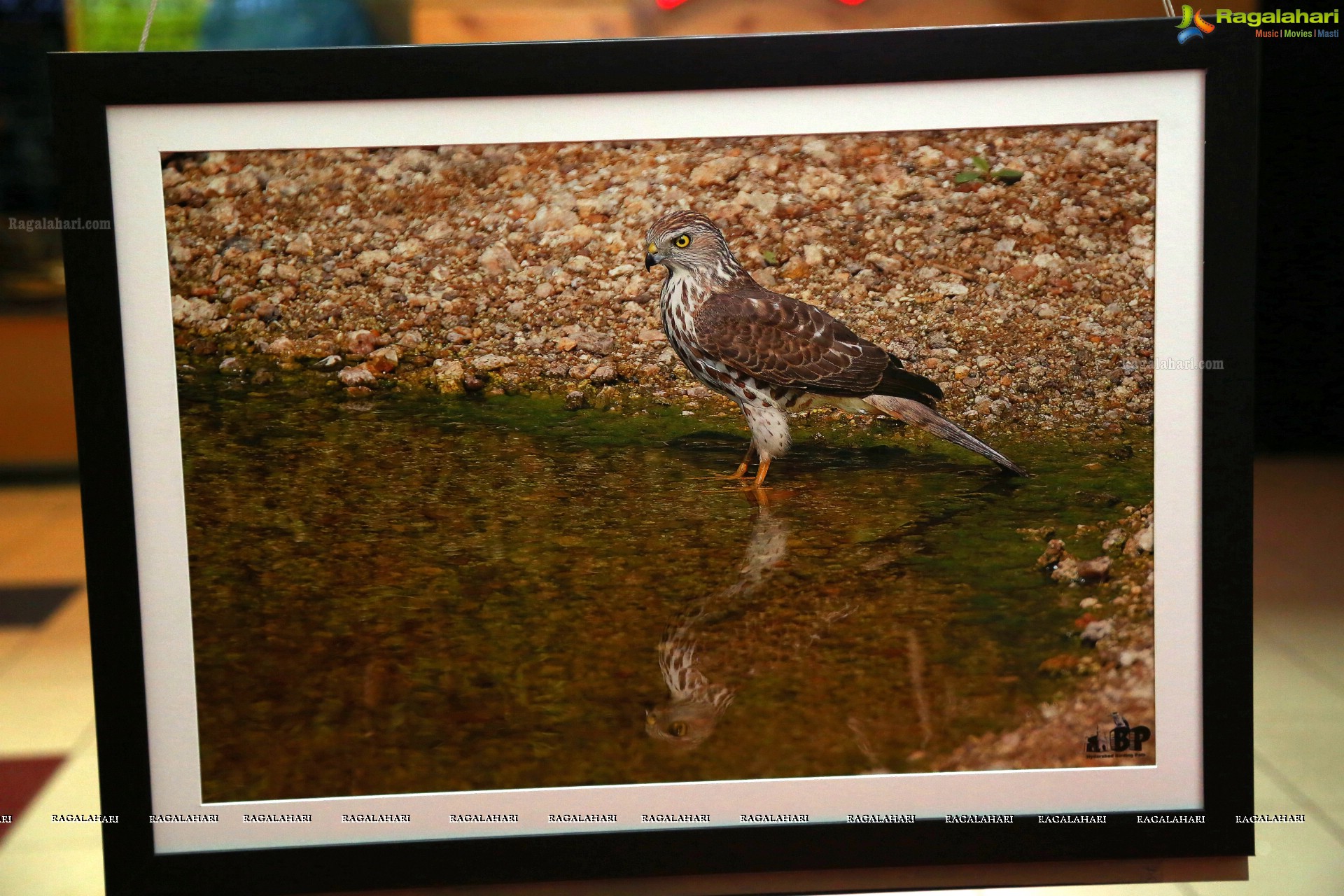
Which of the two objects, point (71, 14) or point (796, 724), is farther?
point (71, 14)

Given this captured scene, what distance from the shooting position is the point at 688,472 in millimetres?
920

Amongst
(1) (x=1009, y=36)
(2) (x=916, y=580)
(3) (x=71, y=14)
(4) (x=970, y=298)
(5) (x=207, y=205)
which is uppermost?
(3) (x=71, y=14)

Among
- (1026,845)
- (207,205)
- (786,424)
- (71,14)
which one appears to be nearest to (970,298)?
(786,424)

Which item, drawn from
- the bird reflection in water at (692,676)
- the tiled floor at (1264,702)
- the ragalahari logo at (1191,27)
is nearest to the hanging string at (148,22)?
the ragalahari logo at (1191,27)

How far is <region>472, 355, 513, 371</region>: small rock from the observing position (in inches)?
35.6

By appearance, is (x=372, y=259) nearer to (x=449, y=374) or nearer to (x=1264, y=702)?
(x=449, y=374)

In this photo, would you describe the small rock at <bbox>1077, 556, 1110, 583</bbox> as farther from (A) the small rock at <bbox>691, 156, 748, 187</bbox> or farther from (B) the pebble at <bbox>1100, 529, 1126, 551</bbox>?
(A) the small rock at <bbox>691, 156, 748, 187</bbox>

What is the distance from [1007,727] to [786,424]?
345 mm

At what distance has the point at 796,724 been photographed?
35.5 inches

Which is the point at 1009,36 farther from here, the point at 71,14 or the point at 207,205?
the point at 71,14

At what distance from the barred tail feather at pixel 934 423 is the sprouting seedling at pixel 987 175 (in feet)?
0.67

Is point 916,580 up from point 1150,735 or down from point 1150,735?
up

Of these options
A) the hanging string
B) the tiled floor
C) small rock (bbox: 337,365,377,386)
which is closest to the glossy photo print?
small rock (bbox: 337,365,377,386)

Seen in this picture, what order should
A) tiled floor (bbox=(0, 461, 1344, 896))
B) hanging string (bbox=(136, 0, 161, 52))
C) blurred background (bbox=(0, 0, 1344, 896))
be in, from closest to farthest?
hanging string (bbox=(136, 0, 161, 52)), tiled floor (bbox=(0, 461, 1344, 896)), blurred background (bbox=(0, 0, 1344, 896))
